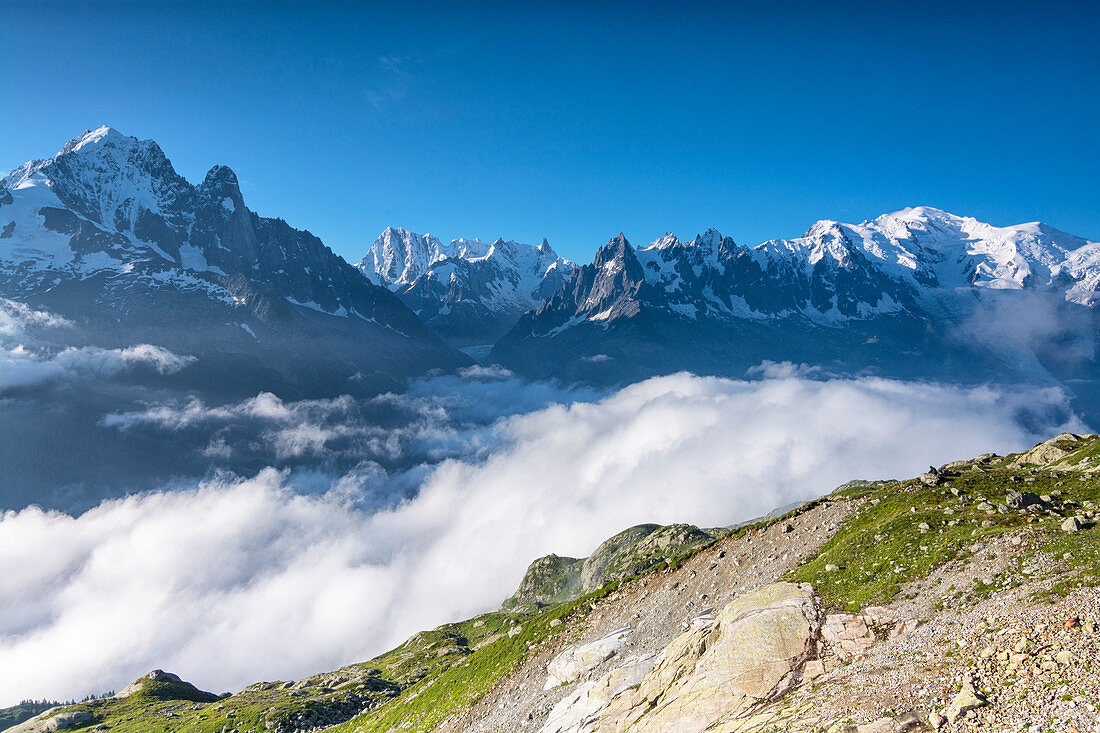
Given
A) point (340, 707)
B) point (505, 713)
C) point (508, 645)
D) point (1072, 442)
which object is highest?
point (1072, 442)

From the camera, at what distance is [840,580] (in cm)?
3847

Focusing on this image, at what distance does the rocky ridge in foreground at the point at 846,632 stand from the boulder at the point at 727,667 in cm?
12

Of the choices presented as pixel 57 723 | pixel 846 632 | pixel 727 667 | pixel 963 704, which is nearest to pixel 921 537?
pixel 846 632

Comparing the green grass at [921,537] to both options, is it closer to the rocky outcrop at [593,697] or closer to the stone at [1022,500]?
the stone at [1022,500]

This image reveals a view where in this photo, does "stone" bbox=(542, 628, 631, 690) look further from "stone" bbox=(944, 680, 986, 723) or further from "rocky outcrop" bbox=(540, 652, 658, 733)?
"stone" bbox=(944, 680, 986, 723)

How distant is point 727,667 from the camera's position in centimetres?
3161

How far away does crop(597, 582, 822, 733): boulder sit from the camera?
2939 cm

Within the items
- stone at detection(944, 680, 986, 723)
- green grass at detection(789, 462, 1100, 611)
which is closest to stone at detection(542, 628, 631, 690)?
green grass at detection(789, 462, 1100, 611)

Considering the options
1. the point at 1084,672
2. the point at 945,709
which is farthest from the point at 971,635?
the point at 945,709

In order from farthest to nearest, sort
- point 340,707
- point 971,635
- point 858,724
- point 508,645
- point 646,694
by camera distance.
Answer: point 340,707, point 508,645, point 646,694, point 971,635, point 858,724

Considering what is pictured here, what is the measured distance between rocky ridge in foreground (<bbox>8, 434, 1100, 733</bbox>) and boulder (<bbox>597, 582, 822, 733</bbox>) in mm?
120

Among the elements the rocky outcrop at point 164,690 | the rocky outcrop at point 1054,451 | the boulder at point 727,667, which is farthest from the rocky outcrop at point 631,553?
the rocky outcrop at point 164,690

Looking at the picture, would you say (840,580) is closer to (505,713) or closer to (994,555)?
(994,555)

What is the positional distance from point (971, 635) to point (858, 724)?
10.6 meters
